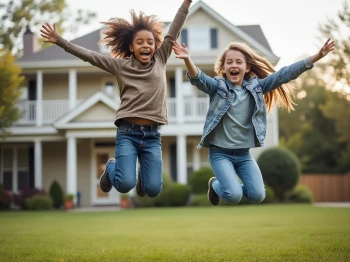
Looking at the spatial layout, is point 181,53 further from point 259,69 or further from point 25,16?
point 25,16

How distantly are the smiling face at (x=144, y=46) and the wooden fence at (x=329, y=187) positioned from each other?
83.1 ft

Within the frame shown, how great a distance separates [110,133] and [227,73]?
14.9 metres

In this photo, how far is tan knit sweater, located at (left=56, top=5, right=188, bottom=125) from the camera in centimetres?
607

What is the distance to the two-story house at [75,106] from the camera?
22422mm

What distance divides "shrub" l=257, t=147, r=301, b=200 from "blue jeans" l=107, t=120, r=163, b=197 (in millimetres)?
15658

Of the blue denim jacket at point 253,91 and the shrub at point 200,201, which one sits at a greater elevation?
the blue denim jacket at point 253,91

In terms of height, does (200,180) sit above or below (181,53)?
below

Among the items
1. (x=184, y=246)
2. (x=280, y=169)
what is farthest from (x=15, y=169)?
(x=184, y=246)

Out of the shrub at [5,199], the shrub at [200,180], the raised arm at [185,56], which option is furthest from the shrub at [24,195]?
the raised arm at [185,56]

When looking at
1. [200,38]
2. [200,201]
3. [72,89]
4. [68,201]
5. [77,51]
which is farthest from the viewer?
[200,38]

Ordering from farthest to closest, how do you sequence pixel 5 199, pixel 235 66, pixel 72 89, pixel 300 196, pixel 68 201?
pixel 72 89 → pixel 300 196 → pixel 5 199 → pixel 68 201 → pixel 235 66

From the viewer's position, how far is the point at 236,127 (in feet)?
20.5

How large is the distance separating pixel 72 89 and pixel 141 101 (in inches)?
678

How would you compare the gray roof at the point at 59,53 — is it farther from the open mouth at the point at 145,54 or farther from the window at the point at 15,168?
the open mouth at the point at 145,54
